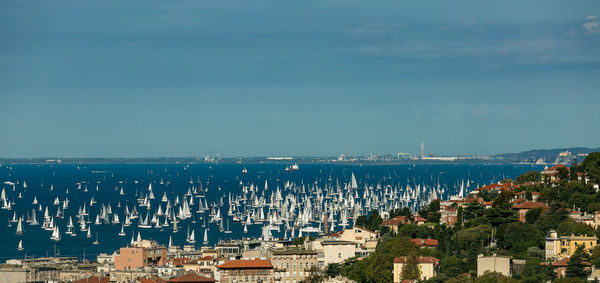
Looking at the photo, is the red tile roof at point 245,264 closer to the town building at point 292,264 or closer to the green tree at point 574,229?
the town building at point 292,264

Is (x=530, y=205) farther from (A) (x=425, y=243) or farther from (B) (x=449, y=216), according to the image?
(B) (x=449, y=216)

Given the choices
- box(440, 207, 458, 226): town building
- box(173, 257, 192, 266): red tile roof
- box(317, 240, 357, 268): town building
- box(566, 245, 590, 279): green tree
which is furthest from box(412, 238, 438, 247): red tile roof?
box(173, 257, 192, 266): red tile roof

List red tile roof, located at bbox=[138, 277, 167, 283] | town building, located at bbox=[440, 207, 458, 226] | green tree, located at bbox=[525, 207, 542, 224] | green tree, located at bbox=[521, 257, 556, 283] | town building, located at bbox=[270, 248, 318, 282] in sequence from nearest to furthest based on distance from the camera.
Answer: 1. green tree, located at bbox=[521, 257, 556, 283]
2. red tile roof, located at bbox=[138, 277, 167, 283]
3. green tree, located at bbox=[525, 207, 542, 224]
4. town building, located at bbox=[270, 248, 318, 282]
5. town building, located at bbox=[440, 207, 458, 226]

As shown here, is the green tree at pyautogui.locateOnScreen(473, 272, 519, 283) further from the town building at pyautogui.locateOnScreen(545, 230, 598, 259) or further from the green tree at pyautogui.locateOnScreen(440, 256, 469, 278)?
the town building at pyautogui.locateOnScreen(545, 230, 598, 259)

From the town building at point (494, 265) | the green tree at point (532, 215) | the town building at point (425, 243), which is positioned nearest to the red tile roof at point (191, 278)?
the town building at point (425, 243)

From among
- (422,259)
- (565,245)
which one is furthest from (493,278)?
(565,245)
